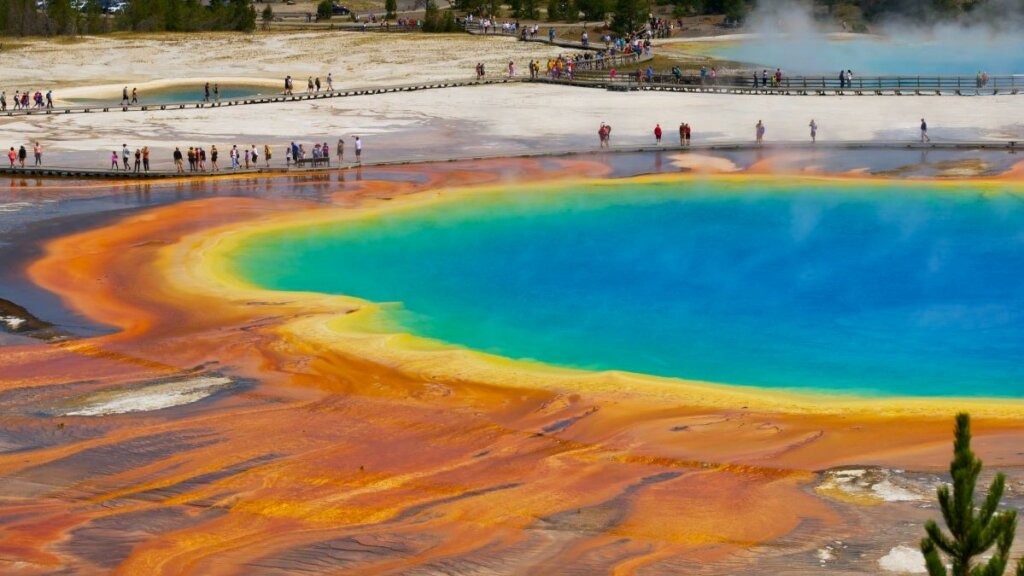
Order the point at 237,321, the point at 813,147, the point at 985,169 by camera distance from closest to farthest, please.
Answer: the point at 237,321
the point at 985,169
the point at 813,147

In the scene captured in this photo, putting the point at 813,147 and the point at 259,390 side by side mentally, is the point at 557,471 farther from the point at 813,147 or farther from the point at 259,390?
the point at 813,147

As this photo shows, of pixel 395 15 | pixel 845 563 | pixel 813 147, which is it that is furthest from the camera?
pixel 395 15

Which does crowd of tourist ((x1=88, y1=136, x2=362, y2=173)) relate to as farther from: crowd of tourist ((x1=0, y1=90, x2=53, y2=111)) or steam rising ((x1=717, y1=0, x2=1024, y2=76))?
steam rising ((x1=717, y1=0, x2=1024, y2=76))

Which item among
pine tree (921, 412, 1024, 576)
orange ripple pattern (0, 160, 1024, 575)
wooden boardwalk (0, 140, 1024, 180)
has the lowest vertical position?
orange ripple pattern (0, 160, 1024, 575)

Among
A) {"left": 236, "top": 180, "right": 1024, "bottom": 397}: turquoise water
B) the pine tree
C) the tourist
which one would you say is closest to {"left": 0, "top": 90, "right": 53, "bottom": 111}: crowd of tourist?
the tourist

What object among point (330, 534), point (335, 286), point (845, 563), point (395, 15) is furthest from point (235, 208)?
point (395, 15)

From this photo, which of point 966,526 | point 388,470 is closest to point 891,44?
point 388,470
